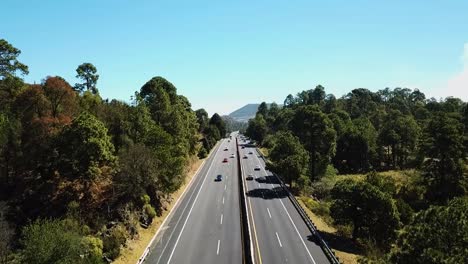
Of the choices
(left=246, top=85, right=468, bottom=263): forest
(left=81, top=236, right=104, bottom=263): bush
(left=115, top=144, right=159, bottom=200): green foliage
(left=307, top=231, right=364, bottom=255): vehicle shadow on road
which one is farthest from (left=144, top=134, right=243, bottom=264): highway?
(left=246, top=85, right=468, bottom=263): forest

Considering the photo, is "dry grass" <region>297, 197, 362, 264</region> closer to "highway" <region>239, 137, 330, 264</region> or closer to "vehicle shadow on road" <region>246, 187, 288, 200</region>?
"highway" <region>239, 137, 330, 264</region>

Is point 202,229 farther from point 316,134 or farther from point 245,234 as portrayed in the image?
point 316,134

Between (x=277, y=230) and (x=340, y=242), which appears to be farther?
(x=277, y=230)

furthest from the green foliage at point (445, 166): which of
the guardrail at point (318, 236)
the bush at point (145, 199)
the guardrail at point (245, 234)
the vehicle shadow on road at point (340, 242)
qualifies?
the bush at point (145, 199)

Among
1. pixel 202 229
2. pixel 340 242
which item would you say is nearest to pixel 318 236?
pixel 340 242

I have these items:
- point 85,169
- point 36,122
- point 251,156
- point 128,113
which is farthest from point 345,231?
point 251,156

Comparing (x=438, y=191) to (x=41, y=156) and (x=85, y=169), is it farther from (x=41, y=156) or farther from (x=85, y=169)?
(x=41, y=156)
